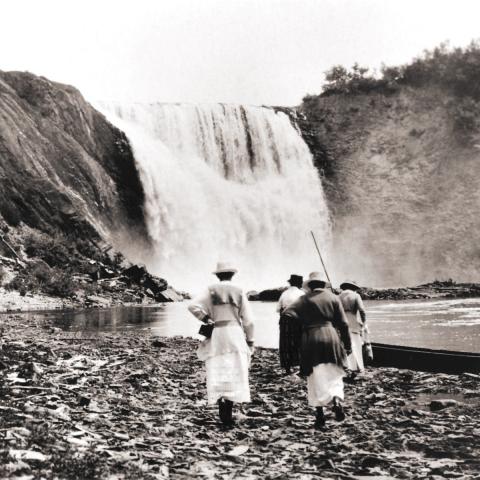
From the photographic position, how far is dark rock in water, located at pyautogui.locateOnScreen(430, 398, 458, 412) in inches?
278

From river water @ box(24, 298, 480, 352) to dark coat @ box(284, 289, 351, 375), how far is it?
23.8ft

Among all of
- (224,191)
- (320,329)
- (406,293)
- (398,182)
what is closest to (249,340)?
(320,329)

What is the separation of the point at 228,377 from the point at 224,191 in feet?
129

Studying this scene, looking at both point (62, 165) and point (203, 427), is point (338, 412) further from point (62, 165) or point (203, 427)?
point (62, 165)

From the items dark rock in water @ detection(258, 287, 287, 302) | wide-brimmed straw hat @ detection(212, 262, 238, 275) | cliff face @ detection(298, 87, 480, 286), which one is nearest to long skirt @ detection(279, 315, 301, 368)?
wide-brimmed straw hat @ detection(212, 262, 238, 275)

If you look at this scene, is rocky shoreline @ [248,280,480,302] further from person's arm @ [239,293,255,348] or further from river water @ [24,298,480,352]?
person's arm @ [239,293,255,348]

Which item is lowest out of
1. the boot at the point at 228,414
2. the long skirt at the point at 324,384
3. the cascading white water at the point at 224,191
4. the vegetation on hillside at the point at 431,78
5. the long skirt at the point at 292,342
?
the boot at the point at 228,414

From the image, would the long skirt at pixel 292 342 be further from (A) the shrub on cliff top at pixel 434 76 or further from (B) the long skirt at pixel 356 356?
(A) the shrub on cliff top at pixel 434 76

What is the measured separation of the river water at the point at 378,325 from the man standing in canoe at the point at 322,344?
7295mm

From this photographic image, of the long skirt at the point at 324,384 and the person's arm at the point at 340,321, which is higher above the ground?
the person's arm at the point at 340,321

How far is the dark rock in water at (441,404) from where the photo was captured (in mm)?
7059

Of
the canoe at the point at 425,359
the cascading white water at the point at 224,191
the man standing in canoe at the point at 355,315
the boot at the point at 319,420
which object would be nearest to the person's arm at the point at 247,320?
the boot at the point at 319,420

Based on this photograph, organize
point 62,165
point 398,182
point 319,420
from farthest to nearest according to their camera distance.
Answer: point 398,182 < point 62,165 < point 319,420

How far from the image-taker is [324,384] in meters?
6.64
